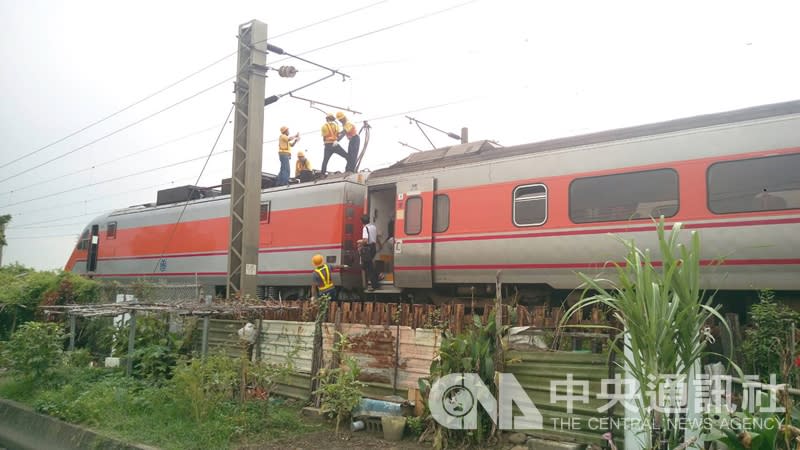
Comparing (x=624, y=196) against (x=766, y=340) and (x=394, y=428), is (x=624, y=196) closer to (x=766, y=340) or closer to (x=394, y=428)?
(x=766, y=340)

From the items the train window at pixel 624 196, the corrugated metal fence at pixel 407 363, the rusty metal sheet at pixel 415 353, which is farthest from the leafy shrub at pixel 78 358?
the train window at pixel 624 196

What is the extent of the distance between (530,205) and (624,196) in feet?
4.97

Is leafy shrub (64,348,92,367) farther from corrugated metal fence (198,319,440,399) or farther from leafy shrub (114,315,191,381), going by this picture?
corrugated metal fence (198,319,440,399)

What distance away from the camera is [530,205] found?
9.77m

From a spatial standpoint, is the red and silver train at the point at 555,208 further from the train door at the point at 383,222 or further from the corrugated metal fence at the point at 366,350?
the corrugated metal fence at the point at 366,350

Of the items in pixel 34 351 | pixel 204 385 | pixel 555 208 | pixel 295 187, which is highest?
pixel 295 187

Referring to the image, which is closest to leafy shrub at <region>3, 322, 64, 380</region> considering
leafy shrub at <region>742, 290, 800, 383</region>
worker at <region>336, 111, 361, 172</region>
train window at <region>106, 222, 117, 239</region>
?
worker at <region>336, 111, 361, 172</region>

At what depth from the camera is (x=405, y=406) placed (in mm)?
6555

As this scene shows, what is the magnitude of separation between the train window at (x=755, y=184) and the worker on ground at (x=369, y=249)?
6209mm

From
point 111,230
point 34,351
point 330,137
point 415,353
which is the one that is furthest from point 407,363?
point 111,230

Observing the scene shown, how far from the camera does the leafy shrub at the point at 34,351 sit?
333 inches

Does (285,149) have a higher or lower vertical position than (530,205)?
higher

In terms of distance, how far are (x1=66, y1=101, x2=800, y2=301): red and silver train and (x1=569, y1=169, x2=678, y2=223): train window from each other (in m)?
0.02

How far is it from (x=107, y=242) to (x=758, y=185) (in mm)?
19680
